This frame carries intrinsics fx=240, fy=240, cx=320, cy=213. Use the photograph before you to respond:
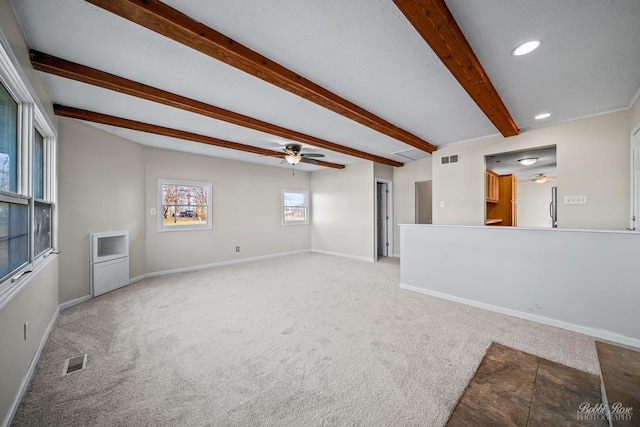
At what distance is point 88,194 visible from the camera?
11.5 ft

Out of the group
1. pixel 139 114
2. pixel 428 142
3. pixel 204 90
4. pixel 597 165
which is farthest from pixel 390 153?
pixel 139 114

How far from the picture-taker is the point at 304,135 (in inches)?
161

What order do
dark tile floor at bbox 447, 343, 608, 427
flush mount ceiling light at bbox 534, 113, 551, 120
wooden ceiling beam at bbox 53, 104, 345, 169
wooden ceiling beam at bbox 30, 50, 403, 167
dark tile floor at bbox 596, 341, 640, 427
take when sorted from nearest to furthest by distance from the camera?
dark tile floor at bbox 596, 341, 640, 427 → dark tile floor at bbox 447, 343, 608, 427 → wooden ceiling beam at bbox 30, 50, 403, 167 → wooden ceiling beam at bbox 53, 104, 345, 169 → flush mount ceiling light at bbox 534, 113, 551, 120

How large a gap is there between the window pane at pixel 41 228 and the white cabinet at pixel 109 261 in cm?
83

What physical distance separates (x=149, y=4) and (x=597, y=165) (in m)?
5.18

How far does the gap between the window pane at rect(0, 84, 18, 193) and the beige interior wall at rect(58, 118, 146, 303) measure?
64.5 inches

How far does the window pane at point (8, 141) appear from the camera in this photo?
5.45 ft

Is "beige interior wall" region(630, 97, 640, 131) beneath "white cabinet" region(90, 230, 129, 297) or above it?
above

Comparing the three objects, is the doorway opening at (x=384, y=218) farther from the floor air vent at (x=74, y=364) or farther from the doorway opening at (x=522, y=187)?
the floor air vent at (x=74, y=364)

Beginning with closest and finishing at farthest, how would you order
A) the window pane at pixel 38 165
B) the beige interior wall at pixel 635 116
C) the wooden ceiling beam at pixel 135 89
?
the wooden ceiling beam at pixel 135 89 → the window pane at pixel 38 165 → the beige interior wall at pixel 635 116

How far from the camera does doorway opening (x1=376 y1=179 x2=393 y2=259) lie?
6777 mm

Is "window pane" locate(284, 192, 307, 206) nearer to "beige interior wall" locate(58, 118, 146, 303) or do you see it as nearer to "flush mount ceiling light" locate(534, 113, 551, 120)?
"beige interior wall" locate(58, 118, 146, 303)

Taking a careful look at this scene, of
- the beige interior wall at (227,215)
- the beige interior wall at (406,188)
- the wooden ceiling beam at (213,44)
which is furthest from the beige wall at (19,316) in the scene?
the beige interior wall at (406,188)

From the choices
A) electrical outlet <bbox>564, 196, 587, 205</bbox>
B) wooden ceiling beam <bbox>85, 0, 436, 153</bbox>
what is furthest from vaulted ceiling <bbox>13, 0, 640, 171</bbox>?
electrical outlet <bbox>564, 196, 587, 205</bbox>
